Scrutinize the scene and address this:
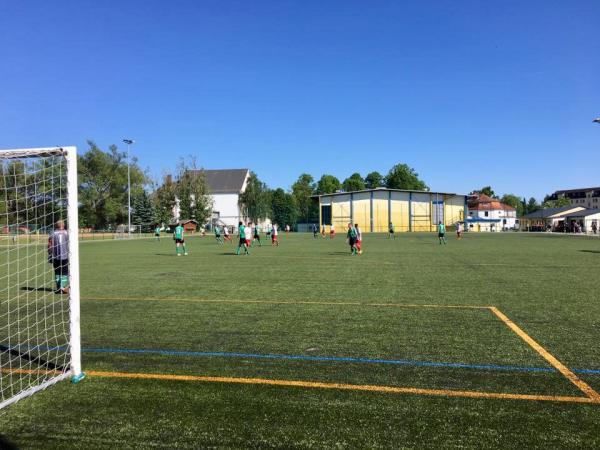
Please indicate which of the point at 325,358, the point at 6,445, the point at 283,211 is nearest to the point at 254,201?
the point at 283,211

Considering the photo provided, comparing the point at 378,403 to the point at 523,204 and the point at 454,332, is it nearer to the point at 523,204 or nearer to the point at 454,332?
the point at 454,332

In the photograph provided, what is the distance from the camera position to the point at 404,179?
118562 millimetres

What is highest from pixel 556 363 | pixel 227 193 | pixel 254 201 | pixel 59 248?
pixel 227 193

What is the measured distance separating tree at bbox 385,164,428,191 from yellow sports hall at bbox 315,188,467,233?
39.4 meters

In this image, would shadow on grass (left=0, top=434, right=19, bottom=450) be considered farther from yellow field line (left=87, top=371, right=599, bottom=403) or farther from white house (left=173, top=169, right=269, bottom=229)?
white house (left=173, top=169, right=269, bottom=229)

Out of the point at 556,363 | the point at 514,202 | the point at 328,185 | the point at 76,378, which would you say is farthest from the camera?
the point at 514,202

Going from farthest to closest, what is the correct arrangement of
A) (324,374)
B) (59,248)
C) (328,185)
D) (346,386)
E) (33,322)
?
(328,185) → (59,248) → (33,322) → (324,374) → (346,386)

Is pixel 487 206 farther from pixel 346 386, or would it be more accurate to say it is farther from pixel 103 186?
pixel 346 386

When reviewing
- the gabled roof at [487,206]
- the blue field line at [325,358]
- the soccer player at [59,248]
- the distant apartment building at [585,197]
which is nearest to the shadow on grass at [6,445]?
the blue field line at [325,358]

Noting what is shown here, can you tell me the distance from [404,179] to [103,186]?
257ft

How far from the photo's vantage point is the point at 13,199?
9.30 meters

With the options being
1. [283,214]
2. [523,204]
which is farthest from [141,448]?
[523,204]

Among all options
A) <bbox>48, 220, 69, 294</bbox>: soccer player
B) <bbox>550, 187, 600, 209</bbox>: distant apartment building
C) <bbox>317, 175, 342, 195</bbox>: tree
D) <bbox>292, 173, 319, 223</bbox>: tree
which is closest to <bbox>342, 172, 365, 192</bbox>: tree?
<bbox>317, 175, 342, 195</bbox>: tree

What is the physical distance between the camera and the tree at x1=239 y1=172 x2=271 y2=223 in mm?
90700
